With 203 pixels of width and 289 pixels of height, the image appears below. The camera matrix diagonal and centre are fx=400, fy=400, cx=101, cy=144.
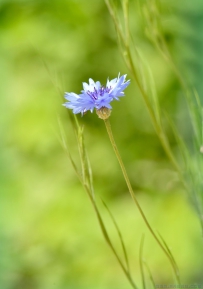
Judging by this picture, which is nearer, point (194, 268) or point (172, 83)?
point (194, 268)

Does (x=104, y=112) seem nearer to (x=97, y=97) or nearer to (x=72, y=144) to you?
(x=97, y=97)

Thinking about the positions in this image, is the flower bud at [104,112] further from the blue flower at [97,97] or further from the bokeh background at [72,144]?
the bokeh background at [72,144]

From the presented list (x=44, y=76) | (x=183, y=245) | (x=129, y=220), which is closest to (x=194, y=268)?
(x=183, y=245)

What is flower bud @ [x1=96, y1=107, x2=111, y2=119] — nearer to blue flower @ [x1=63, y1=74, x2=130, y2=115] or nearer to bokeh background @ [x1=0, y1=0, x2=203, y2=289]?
blue flower @ [x1=63, y1=74, x2=130, y2=115]

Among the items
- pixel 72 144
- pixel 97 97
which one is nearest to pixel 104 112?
pixel 97 97

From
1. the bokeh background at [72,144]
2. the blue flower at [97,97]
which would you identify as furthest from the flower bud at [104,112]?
the bokeh background at [72,144]

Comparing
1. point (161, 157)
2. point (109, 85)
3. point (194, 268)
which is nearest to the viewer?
point (109, 85)

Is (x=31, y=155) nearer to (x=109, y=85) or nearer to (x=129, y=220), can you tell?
(x=129, y=220)

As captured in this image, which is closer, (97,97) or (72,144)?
(97,97)
